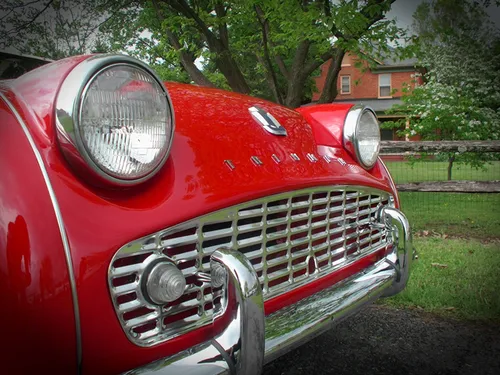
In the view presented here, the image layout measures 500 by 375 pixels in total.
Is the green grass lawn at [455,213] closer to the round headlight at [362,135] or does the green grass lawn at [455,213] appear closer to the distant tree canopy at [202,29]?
the distant tree canopy at [202,29]

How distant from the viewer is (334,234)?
1.82 m

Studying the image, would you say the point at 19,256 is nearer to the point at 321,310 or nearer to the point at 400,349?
the point at 321,310

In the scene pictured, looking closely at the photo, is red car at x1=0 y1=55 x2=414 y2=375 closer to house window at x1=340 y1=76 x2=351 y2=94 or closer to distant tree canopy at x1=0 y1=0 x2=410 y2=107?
distant tree canopy at x1=0 y1=0 x2=410 y2=107

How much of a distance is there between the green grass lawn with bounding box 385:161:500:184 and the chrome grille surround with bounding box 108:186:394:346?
6.37 metres

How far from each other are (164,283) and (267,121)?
33.2 inches

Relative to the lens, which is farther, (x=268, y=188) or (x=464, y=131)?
(x=464, y=131)

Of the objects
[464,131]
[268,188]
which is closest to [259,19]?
[464,131]

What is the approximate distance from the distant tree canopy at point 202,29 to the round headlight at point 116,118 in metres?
0.43

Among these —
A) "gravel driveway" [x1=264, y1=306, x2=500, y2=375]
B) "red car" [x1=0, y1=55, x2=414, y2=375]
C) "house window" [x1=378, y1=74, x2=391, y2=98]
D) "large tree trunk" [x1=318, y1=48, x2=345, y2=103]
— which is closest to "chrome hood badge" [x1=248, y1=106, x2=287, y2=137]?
"red car" [x1=0, y1=55, x2=414, y2=375]

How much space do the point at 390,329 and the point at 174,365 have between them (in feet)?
5.54

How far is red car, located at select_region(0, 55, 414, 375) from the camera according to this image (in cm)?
97

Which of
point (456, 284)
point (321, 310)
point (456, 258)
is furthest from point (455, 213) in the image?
point (321, 310)

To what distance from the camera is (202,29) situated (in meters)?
6.39

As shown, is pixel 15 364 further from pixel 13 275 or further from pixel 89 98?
pixel 89 98
